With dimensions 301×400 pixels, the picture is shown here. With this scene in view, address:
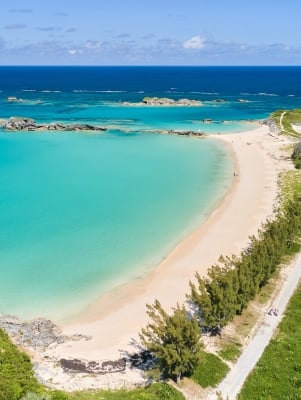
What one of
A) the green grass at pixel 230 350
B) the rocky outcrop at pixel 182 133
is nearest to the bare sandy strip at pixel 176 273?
the green grass at pixel 230 350

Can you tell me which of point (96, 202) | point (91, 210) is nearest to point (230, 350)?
point (91, 210)

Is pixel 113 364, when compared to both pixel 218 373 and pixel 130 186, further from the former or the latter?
pixel 130 186

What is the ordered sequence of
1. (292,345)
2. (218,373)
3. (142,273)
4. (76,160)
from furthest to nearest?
1. (76,160)
2. (142,273)
3. (292,345)
4. (218,373)

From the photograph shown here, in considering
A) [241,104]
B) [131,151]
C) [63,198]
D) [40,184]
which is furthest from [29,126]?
[241,104]

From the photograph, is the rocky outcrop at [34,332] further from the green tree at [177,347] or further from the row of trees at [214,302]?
the green tree at [177,347]

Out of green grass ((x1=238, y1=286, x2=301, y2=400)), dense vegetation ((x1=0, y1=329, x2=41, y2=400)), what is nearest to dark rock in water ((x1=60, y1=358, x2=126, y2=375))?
dense vegetation ((x1=0, y1=329, x2=41, y2=400))

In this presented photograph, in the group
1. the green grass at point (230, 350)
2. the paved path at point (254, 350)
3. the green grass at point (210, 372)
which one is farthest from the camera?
the green grass at point (230, 350)
